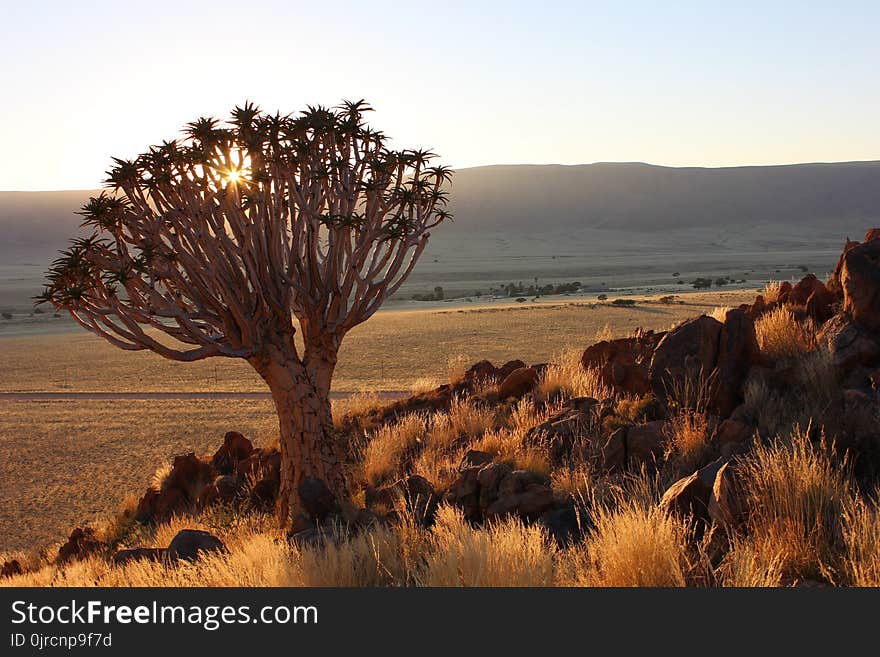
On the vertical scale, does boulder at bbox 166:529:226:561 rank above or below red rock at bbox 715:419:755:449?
below

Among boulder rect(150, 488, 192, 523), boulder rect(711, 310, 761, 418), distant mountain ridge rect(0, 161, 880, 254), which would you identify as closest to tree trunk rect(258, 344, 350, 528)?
boulder rect(150, 488, 192, 523)

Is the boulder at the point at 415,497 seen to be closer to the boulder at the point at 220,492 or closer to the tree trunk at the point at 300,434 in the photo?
the tree trunk at the point at 300,434

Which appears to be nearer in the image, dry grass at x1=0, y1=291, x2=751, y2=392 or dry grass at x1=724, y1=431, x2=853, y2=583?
dry grass at x1=724, y1=431, x2=853, y2=583

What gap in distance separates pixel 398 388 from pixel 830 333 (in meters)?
15.9

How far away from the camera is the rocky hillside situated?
14.7 ft

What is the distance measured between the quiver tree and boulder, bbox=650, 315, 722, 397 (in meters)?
3.57

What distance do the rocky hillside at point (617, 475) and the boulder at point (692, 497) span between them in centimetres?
Answer: 1

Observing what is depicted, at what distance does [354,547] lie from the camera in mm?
5555

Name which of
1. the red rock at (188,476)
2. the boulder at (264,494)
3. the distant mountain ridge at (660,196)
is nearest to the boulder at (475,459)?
the boulder at (264,494)

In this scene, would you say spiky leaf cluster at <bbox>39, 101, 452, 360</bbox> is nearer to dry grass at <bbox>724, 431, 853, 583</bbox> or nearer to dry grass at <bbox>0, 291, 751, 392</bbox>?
dry grass at <bbox>724, 431, 853, 583</bbox>

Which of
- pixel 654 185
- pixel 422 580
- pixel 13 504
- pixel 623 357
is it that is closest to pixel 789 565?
pixel 422 580

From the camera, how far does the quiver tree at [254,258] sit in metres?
8.49

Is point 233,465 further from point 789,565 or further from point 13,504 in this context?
point 789,565

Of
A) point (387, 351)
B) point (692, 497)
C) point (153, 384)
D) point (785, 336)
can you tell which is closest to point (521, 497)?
point (692, 497)
